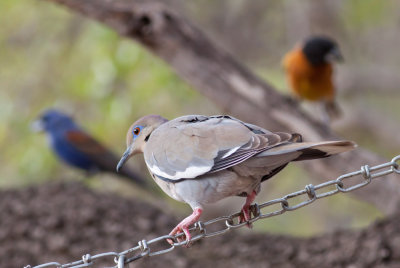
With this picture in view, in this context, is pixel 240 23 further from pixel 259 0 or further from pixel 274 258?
pixel 274 258

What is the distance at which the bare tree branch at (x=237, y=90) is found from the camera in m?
4.83

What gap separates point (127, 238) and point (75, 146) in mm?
Result: 2306

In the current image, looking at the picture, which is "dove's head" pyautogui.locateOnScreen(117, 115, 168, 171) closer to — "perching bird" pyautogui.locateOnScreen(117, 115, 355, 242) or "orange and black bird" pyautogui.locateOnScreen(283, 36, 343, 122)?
"perching bird" pyautogui.locateOnScreen(117, 115, 355, 242)

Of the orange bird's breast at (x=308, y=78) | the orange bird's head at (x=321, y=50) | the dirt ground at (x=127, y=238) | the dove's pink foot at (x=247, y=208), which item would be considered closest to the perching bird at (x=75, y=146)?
the dirt ground at (x=127, y=238)

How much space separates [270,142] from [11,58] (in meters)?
5.71

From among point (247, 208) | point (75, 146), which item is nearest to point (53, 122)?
point (75, 146)

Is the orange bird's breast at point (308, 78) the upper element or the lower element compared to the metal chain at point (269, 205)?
upper

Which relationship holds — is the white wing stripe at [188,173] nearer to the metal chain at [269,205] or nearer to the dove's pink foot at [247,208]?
the metal chain at [269,205]

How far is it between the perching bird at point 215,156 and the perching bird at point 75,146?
3.79 m

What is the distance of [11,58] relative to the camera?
7.30 metres

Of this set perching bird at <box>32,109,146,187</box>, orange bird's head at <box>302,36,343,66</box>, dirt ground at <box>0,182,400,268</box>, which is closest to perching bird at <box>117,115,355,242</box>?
dirt ground at <box>0,182,400,268</box>

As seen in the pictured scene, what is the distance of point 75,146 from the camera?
21.7ft

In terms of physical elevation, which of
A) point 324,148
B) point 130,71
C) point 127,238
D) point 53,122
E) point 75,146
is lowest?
point 324,148

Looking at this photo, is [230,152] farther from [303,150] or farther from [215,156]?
[303,150]
